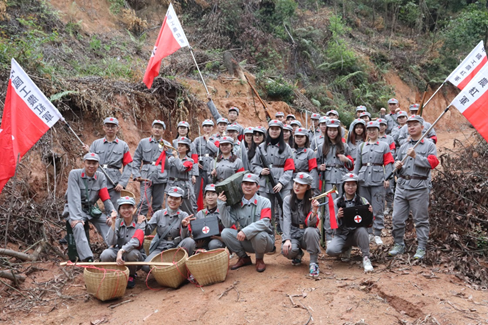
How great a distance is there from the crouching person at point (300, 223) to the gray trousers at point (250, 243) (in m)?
0.24

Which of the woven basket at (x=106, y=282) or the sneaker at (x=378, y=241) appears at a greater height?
the woven basket at (x=106, y=282)

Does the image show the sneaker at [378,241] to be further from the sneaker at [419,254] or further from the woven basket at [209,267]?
the woven basket at [209,267]

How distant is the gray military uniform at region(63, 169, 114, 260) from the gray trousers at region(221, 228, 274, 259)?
2068mm

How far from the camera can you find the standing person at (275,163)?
23.7 feet

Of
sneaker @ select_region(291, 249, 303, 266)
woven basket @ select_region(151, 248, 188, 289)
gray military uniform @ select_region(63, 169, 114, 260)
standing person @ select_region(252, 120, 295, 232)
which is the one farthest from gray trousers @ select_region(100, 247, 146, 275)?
standing person @ select_region(252, 120, 295, 232)

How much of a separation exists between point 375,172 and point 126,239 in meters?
4.42

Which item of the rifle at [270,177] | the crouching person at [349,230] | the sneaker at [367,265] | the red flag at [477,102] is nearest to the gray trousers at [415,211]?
the crouching person at [349,230]

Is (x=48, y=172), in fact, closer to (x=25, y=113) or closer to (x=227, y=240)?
(x=25, y=113)

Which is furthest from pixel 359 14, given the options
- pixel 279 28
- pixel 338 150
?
pixel 338 150

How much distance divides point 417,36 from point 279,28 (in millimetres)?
11406

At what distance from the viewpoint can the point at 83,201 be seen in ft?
21.5

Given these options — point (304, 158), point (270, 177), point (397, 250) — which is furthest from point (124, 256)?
point (397, 250)

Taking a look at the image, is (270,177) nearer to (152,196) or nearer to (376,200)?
(376,200)

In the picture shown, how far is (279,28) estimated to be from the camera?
60.9 ft
